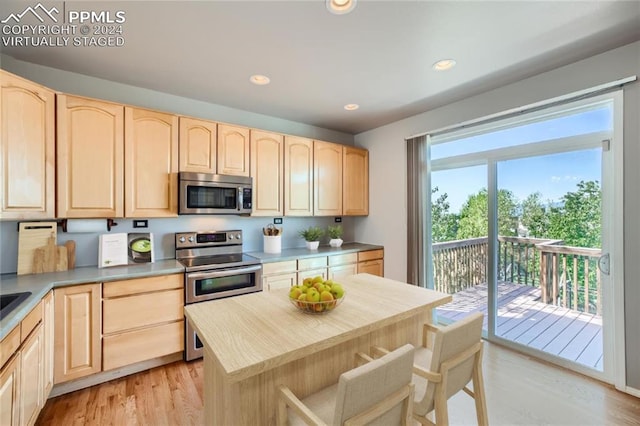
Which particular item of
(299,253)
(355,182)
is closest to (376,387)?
(299,253)

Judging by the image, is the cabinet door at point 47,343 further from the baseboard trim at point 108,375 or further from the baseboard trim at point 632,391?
the baseboard trim at point 632,391

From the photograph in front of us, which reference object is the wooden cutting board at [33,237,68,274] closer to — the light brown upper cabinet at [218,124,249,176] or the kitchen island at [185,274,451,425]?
the light brown upper cabinet at [218,124,249,176]

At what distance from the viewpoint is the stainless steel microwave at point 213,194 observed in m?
2.69

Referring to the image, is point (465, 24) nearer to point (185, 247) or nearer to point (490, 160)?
point (490, 160)

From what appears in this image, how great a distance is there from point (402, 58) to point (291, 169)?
1.79m

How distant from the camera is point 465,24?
178 centimetres

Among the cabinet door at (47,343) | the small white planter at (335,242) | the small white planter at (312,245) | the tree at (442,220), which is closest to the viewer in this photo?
the cabinet door at (47,343)

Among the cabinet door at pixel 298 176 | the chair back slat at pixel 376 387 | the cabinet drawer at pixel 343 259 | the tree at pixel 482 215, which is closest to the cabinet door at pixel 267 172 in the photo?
the cabinet door at pixel 298 176

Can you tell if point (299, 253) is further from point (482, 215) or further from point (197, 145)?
point (482, 215)

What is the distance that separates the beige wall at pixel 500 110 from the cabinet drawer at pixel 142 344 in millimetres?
2667

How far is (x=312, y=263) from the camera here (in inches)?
131

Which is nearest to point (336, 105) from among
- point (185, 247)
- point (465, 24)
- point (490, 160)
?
point (465, 24)

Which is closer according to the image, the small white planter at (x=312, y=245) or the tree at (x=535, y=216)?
the tree at (x=535, y=216)

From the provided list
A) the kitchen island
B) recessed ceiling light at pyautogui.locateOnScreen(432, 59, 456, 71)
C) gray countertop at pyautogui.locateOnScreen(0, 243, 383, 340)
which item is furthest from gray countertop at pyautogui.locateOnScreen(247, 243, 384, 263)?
recessed ceiling light at pyautogui.locateOnScreen(432, 59, 456, 71)
